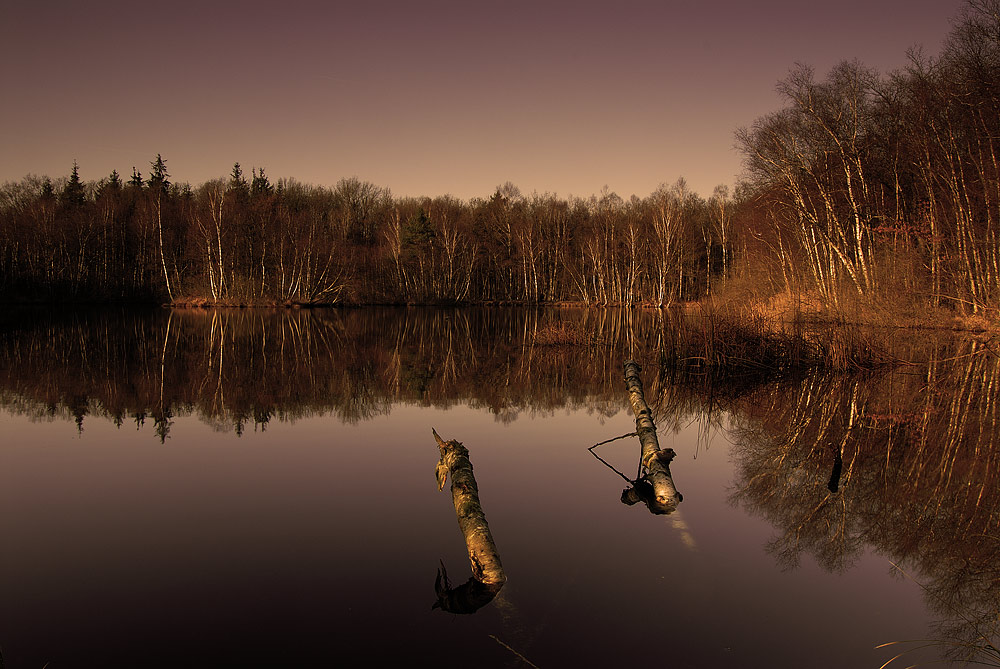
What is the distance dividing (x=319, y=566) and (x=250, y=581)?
1.67ft

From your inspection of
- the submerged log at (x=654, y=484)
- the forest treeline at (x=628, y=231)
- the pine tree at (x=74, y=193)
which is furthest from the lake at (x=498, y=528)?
the pine tree at (x=74, y=193)

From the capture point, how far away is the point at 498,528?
5.70 m

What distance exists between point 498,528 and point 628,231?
5038 centimetres

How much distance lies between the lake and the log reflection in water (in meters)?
0.03

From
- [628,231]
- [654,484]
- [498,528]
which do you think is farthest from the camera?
[628,231]

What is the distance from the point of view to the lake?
3881 mm

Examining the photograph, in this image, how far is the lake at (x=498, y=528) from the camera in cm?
388

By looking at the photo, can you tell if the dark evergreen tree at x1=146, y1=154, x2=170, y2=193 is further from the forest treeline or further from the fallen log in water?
the fallen log in water

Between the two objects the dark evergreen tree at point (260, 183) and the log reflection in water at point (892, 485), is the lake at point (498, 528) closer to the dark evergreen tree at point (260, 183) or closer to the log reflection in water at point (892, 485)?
the log reflection in water at point (892, 485)

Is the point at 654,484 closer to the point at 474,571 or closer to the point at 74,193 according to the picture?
the point at 474,571

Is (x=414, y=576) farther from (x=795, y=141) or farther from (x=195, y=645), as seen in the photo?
(x=795, y=141)

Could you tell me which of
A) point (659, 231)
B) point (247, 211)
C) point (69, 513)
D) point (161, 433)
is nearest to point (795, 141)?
point (659, 231)

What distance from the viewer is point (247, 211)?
46969 millimetres

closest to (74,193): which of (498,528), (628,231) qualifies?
(628,231)
